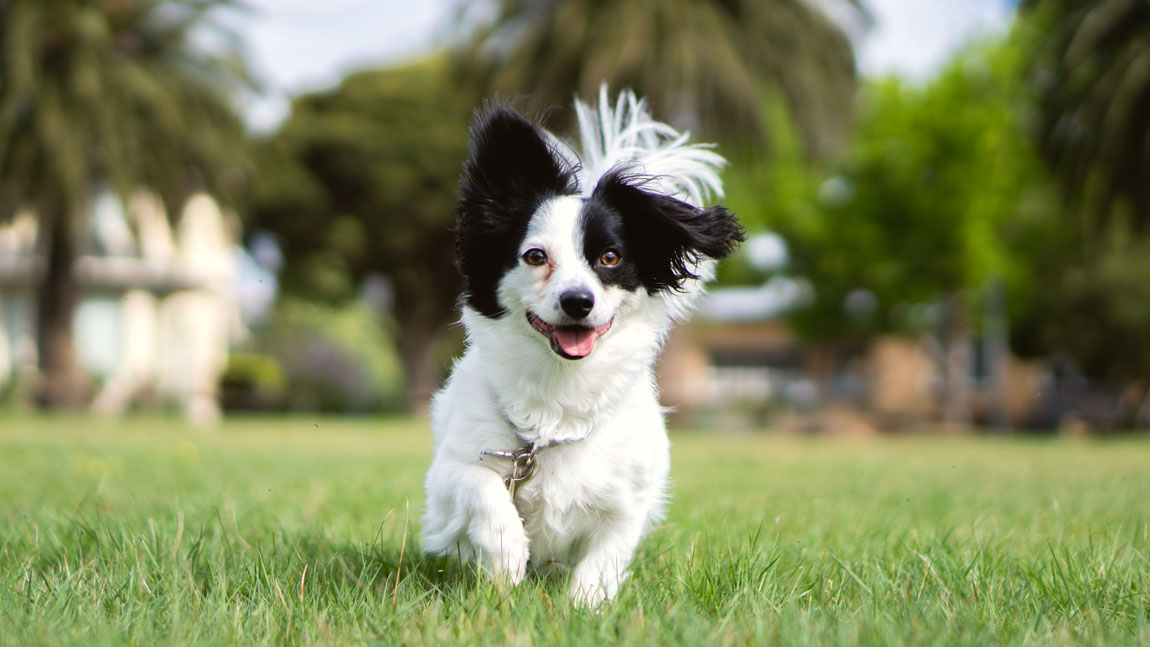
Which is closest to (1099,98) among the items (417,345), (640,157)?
(640,157)

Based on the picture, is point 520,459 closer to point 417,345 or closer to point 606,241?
point 606,241

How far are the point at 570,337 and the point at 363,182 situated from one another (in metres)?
27.3

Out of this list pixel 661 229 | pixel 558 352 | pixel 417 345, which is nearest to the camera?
pixel 558 352

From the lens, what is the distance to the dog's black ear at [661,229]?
3.26 m

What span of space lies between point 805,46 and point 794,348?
22999mm

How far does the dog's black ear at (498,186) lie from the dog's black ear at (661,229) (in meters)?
0.20

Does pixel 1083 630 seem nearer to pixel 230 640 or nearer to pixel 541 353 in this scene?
pixel 541 353

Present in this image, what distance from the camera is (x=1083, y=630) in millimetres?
2535

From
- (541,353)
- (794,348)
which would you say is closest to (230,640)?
(541,353)

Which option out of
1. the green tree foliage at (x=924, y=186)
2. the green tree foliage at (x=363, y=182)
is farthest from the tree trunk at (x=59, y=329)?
the green tree foliage at (x=924, y=186)

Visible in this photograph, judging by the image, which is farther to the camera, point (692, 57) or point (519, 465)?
point (692, 57)

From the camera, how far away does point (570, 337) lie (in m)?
2.93

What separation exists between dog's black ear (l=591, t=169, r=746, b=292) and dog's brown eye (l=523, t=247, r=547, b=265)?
308 millimetres

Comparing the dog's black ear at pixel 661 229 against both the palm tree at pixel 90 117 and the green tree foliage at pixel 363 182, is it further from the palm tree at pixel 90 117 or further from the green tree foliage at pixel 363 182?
the green tree foliage at pixel 363 182
